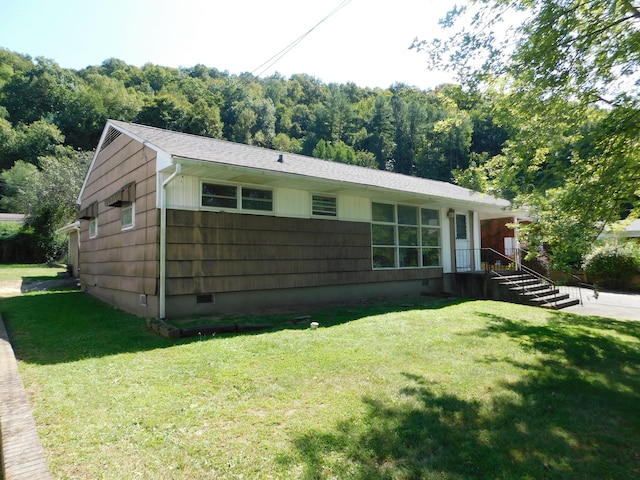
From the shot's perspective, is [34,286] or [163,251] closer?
[163,251]

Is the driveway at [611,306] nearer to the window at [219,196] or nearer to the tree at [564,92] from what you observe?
the tree at [564,92]

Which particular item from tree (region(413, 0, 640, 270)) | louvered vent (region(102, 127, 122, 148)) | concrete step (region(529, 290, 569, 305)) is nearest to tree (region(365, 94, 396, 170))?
concrete step (region(529, 290, 569, 305))

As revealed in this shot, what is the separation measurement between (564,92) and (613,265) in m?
12.7

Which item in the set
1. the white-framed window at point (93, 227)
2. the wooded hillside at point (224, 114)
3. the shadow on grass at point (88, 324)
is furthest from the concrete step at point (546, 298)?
the wooded hillside at point (224, 114)

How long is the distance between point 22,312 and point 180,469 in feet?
27.5

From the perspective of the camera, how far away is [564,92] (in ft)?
18.8

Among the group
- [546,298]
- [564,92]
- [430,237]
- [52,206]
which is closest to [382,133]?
[52,206]

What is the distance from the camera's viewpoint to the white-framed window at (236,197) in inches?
287

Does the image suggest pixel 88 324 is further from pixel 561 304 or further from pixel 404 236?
pixel 561 304

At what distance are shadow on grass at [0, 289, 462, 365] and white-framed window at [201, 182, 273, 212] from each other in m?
2.31

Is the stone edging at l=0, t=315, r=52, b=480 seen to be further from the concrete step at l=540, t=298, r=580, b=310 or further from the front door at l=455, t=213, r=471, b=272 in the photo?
the front door at l=455, t=213, r=471, b=272

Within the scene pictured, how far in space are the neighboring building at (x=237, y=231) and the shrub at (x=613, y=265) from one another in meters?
7.58

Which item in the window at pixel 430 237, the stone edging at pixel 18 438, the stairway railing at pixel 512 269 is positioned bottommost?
the stone edging at pixel 18 438

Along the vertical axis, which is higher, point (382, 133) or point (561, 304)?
point (382, 133)
